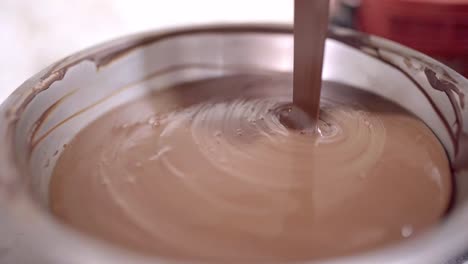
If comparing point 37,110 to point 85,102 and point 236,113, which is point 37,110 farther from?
point 236,113

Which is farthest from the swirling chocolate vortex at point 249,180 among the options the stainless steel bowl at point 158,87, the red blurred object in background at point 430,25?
the red blurred object in background at point 430,25

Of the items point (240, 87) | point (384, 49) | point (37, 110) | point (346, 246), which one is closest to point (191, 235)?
point (346, 246)

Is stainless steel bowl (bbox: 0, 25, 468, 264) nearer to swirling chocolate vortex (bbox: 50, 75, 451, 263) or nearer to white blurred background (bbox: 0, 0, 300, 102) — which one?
swirling chocolate vortex (bbox: 50, 75, 451, 263)

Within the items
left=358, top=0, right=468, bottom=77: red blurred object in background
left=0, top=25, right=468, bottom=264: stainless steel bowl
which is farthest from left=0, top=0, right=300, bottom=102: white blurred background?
left=358, top=0, right=468, bottom=77: red blurred object in background

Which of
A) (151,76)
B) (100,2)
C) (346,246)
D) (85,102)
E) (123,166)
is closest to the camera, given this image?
(346,246)

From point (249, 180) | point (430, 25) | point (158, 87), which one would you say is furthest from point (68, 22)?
point (430, 25)

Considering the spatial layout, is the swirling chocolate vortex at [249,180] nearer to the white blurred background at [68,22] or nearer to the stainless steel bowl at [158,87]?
the stainless steel bowl at [158,87]
